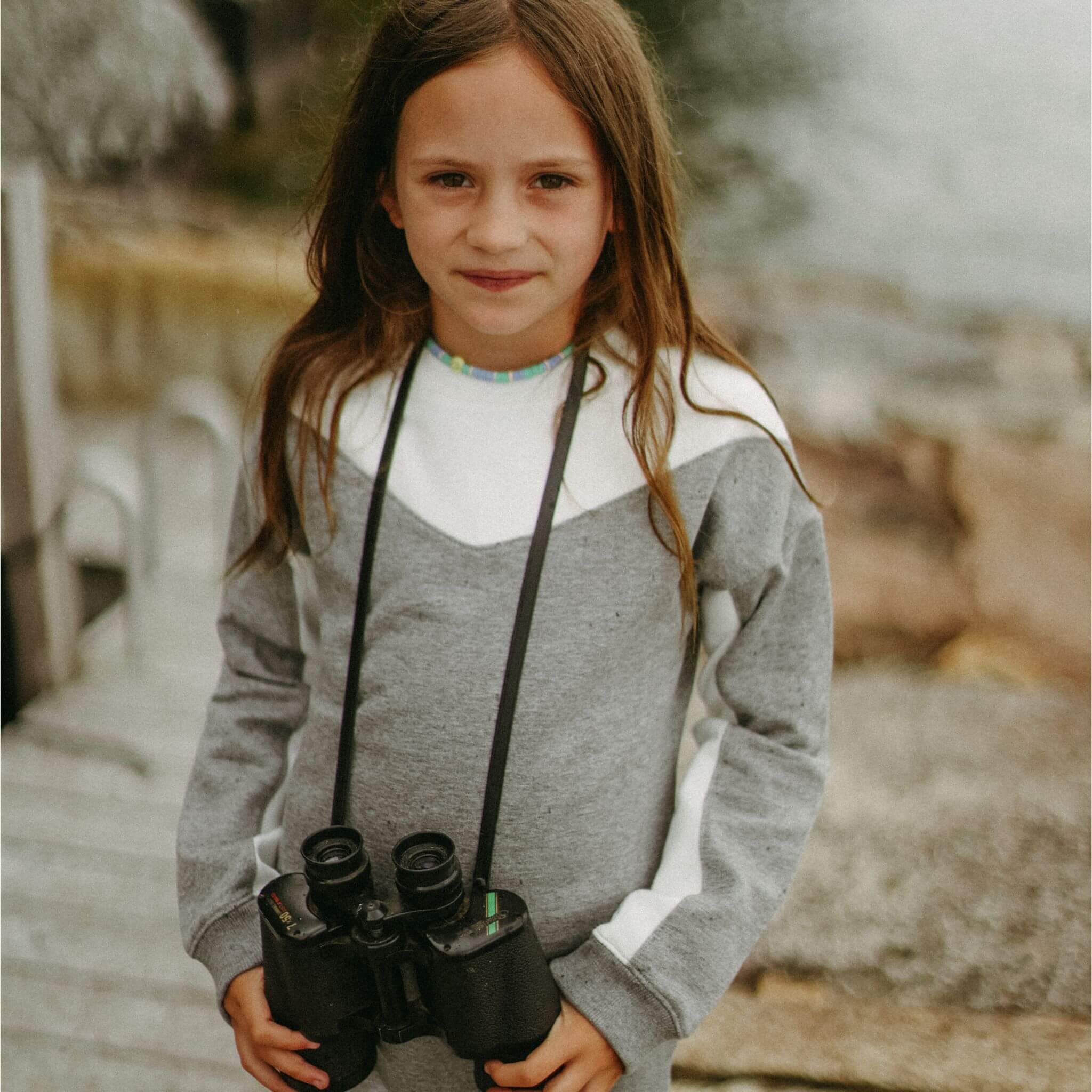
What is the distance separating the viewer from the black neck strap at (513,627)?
906mm

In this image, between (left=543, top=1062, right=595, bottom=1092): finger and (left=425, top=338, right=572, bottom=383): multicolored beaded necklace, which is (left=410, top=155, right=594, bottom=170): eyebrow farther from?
(left=543, top=1062, right=595, bottom=1092): finger

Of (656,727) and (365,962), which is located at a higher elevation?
(656,727)

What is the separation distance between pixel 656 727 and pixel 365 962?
1.09 feet

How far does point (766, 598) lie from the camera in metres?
0.95

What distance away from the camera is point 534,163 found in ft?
2.79

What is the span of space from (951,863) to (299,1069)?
1.50 m

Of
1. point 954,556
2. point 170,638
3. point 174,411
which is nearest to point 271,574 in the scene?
point 174,411

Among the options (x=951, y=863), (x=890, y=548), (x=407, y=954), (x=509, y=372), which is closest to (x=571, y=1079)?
(x=407, y=954)

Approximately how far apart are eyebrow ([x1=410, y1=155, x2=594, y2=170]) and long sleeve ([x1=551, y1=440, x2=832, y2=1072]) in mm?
283

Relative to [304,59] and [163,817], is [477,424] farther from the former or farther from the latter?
[304,59]

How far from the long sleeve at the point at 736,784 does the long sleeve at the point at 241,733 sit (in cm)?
35

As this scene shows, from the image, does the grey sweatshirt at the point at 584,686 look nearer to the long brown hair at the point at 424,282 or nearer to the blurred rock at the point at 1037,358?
the long brown hair at the point at 424,282

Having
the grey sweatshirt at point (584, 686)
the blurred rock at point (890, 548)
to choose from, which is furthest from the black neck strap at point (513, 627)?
the blurred rock at point (890, 548)

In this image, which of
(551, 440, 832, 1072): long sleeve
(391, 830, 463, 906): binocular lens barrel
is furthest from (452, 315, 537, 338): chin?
(391, 830, 463, 906): binocular lens barrel
